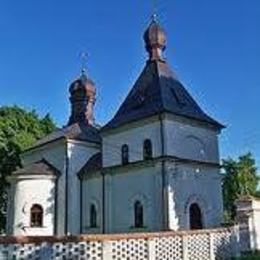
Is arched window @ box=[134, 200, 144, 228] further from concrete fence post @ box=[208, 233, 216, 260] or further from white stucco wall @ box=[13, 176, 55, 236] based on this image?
concrete fence post @ box=[208, 233, 216, 260]

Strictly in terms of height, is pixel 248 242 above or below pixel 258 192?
below

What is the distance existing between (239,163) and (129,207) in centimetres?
2068

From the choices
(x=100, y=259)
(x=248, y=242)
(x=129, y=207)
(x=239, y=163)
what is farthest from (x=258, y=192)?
(x=100, y=259)

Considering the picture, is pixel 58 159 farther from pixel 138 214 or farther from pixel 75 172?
pixel 138 214

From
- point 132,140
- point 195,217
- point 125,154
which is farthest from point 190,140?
point 195,217

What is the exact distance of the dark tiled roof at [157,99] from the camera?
2660 centimetres

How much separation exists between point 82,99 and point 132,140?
11.6 m

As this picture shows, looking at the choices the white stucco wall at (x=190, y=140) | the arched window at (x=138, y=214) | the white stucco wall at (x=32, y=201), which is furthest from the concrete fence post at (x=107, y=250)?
the white stucco wall at (x=32, y=201)

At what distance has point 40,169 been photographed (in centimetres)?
3081

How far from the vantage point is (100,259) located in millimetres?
11969

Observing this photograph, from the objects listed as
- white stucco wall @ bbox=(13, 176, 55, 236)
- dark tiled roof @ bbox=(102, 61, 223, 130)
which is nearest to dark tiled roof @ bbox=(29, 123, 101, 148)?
white stucco wall @ bbox=(13, 176, 55, 236)

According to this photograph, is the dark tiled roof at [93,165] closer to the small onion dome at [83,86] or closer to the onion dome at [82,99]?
the onion dome at [82,99]

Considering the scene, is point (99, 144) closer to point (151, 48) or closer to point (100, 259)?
point (151, 48)

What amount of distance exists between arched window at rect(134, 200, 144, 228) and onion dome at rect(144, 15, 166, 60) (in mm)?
9290
